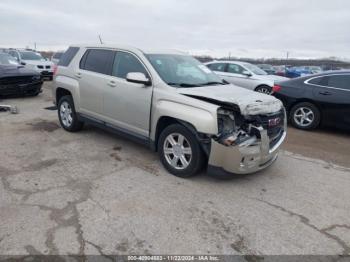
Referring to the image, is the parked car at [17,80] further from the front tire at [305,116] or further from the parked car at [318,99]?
the front tire at [305,116]

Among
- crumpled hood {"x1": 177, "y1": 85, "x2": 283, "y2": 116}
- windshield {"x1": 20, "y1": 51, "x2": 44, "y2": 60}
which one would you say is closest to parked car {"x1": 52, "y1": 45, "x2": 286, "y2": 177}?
crumpled hood {"x1": 177, "y1": 85, "x2": 283, "y2": 116}

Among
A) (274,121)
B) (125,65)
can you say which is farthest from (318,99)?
(125,65)

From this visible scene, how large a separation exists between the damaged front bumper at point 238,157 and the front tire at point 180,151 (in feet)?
0.80

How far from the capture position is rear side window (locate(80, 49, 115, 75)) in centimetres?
517

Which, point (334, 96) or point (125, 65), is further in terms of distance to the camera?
point (334, 96)

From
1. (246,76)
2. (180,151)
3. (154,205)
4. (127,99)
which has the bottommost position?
(154,205)

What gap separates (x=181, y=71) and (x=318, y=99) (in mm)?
4003

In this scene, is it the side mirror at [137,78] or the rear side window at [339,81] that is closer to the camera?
the side mirror at [137,78]

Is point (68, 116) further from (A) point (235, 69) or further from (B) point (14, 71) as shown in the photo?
(A) point (235, 69)

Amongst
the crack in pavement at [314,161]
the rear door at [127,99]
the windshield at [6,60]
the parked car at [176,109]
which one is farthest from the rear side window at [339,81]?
the windshield at [6,60]

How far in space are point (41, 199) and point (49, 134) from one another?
2.86 metres

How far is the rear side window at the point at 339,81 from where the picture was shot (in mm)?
6803

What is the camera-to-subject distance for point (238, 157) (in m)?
3.64

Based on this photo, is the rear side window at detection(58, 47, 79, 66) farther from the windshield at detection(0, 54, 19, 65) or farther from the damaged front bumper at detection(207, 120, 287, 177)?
the windshield at detection(0, 54, 19, 65)
